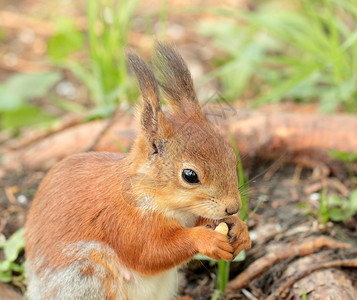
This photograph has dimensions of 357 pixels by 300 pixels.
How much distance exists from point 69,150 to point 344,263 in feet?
6.93

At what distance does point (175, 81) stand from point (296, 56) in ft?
11.9

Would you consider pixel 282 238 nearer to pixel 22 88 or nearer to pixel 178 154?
pixel 178 154

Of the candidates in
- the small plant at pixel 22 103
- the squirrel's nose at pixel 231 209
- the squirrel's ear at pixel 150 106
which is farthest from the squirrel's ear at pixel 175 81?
the small plant at pixel 22 103

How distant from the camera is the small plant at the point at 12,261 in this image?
2928 mm

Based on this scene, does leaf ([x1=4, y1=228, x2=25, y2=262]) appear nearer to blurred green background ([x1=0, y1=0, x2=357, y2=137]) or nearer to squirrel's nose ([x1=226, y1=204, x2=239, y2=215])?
blurred green background ([x1=0, y1=0, x2=357, y2=137])

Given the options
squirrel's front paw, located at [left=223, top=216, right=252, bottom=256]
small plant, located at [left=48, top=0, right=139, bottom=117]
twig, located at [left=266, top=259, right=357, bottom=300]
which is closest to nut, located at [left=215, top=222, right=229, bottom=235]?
squirrel's front paw, located at [left=223, top=216, right=252, bottom=256]

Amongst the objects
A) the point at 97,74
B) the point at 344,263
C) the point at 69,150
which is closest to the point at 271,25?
the point at 97,74

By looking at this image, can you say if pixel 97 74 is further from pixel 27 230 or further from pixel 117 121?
pixel 27 230

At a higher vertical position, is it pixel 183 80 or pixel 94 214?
pixel 183 80

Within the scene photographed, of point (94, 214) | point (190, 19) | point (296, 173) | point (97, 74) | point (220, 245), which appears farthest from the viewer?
point (190, 19)

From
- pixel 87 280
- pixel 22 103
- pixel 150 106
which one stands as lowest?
pixel 22 103

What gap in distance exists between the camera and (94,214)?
7.92 ft

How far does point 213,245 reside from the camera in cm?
221

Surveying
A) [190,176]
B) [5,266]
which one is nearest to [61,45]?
[5,266]
